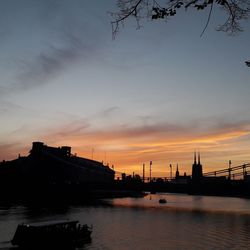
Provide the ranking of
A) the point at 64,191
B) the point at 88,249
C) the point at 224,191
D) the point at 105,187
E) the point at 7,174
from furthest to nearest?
the point at 64,191 < the point at 7,174 < the point at 105,187 < the point at 224,191 < the point at 88,249

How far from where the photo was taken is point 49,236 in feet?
188

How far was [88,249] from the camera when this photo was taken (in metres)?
54.1

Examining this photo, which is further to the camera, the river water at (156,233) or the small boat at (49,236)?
the river water at (156,233)

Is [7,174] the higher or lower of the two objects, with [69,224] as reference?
higher

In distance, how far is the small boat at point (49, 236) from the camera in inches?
2186

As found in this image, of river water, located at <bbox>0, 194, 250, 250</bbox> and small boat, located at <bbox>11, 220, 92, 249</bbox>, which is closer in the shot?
small boat, located at <bbox>11, 220, 92, 249</bbox>

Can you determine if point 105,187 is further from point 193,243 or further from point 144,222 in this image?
point 193,243

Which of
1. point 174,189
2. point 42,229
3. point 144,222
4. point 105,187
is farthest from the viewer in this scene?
point 105,187

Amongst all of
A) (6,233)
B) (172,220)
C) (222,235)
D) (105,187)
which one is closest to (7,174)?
(105,187)

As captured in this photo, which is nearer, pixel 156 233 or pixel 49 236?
pixel 49 236

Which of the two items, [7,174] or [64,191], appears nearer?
[7,174]

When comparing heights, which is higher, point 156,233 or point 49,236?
point 156,233

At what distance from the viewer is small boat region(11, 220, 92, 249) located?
5553 centimetres

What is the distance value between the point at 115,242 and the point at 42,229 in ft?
30.7
